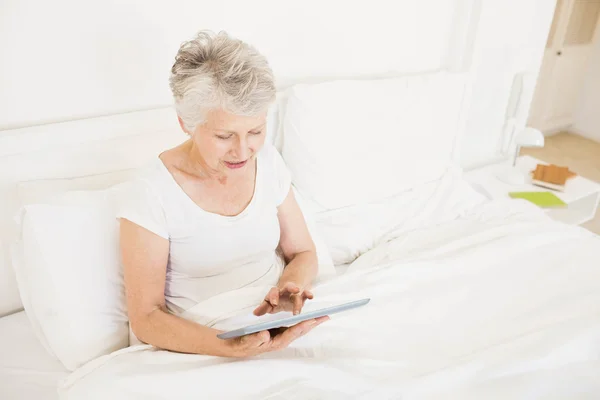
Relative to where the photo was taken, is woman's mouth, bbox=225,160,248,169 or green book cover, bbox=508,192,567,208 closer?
woman's mouth, bbox=225,160,248,169

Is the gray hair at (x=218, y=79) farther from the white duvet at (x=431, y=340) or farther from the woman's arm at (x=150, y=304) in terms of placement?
the white duvet at (x=431, y=340)

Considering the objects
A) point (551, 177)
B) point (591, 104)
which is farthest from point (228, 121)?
point (591, 104)

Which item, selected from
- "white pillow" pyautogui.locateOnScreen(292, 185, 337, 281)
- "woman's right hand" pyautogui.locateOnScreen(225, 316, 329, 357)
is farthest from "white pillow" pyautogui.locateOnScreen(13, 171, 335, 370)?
"white pillow" pyautogui.locateOnScreen(292, 185, 337, 281)

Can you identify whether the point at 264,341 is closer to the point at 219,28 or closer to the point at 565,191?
the point at 219,28

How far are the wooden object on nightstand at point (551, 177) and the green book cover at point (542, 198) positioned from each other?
3.4 inches

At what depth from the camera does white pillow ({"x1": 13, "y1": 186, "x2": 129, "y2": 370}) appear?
3.62ft

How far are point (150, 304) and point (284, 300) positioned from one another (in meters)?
0.29

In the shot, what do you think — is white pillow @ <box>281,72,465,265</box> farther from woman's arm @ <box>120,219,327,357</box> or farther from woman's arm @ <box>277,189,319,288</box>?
woman's arm @ <box>120,219,327,357</box>

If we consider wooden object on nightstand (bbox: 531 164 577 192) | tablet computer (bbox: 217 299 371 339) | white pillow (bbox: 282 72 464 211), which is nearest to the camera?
tablet computer (bbox: 217 299 371 339)

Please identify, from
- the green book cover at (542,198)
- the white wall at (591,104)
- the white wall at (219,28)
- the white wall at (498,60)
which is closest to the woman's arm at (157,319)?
the white wall at (219,28)

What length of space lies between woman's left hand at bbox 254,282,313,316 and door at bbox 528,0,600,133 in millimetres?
3364

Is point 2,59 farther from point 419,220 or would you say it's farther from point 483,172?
point 483,172

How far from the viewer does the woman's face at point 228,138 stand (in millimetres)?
1007

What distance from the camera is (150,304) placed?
3.44ft
